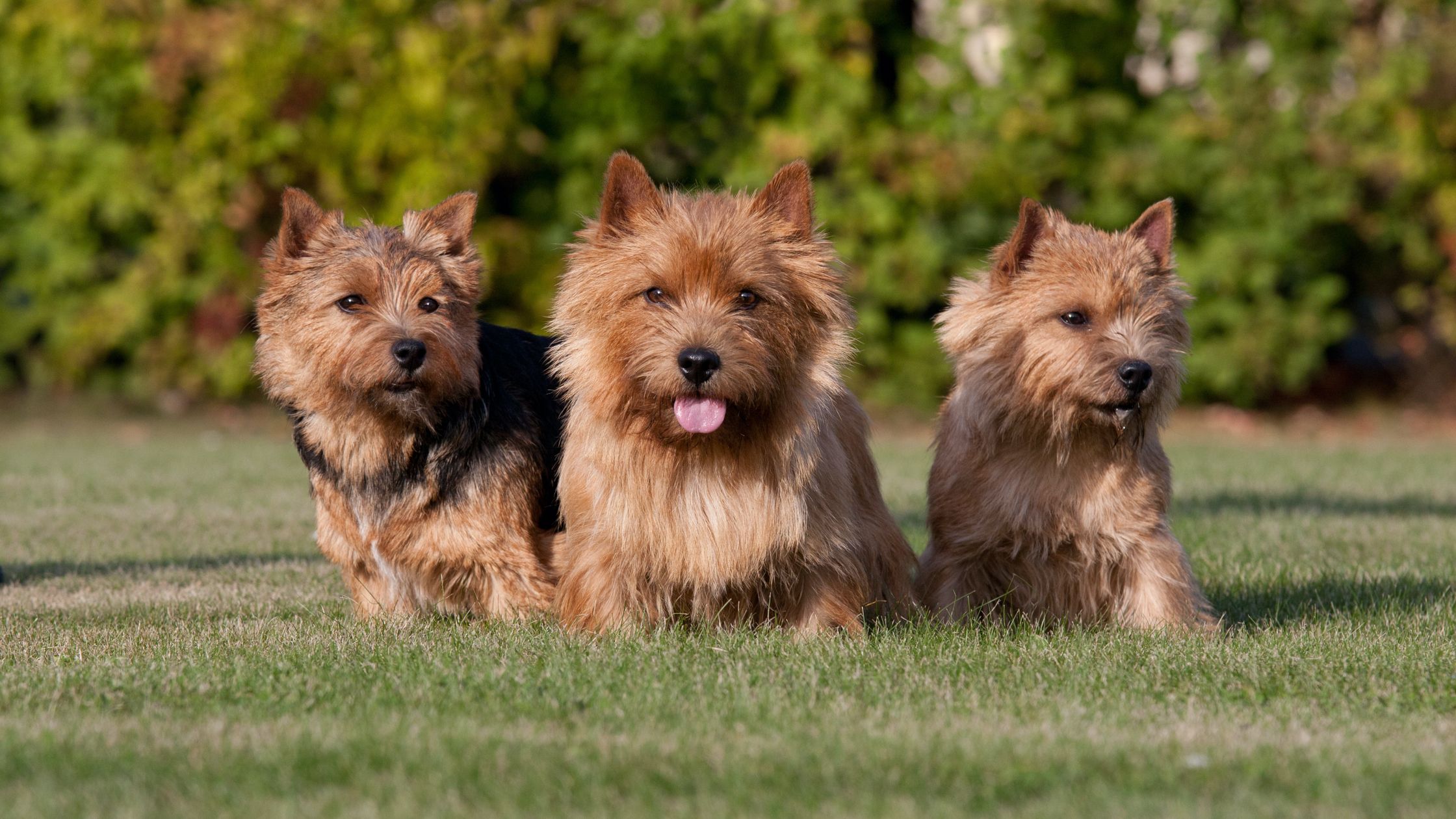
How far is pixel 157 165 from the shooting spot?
520 inches

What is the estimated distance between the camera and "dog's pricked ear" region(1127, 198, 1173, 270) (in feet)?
→ 17.0

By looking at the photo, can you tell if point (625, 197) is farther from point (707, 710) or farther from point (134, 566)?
point (134, 566)

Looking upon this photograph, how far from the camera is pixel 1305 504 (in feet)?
29.5

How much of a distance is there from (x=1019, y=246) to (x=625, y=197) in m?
1.34

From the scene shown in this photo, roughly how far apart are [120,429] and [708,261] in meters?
10.7

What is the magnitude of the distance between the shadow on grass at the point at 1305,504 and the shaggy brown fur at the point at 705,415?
4.47m

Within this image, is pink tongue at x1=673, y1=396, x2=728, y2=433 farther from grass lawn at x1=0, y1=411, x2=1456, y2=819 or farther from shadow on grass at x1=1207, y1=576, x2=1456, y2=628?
shadow on grass at x1=1207, y1=576, x2=1456, y2=628

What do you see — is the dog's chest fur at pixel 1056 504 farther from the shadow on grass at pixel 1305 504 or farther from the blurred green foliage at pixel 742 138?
the blurred green foliage at pixel 742 138

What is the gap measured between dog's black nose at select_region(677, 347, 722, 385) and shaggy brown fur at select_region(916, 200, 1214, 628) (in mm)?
1126

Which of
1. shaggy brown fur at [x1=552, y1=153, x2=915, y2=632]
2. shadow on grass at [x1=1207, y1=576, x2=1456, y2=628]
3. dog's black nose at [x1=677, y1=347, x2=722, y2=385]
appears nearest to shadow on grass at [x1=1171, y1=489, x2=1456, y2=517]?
shadow on grass at [x1=1207, y1=576, x2=1456, y2=628]

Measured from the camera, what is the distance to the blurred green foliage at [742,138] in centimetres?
1285

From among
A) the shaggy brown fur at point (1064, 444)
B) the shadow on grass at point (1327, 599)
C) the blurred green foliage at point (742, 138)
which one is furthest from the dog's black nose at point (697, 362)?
the blurred green foliage at point (742, 138)

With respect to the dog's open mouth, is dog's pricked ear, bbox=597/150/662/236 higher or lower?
higher

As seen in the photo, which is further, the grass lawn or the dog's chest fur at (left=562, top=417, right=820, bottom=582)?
the dog's chest fur at (left=562, top=417, right=820, bottom=582)
